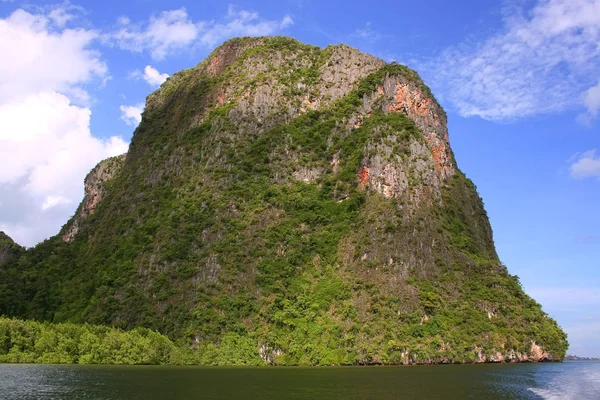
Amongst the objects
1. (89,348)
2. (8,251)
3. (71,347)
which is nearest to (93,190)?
(8,251)

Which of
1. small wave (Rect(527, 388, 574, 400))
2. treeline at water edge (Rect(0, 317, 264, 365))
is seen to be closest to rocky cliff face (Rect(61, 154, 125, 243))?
treeline at water edge (Rect(0, 317, 264, 365))

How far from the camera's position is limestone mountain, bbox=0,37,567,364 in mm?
79250

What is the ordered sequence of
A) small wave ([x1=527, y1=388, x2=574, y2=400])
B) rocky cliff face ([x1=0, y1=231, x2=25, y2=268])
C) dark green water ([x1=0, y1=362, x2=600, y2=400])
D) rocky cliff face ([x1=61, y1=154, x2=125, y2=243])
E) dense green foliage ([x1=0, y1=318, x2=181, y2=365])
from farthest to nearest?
rocky cliff face ([x1=61, y1=154, x2=125, y2=243]), rocky cliff face ([x1=0, y1=231, x2=25, y2=268]), dense green foliage ([x1=0, y1=318, x2=181, y2=365]), small wave ([x1=527, y1=388, x2=574, y2=400]), dark green water ([x1=0, y1=362, x2=600, y2=400])

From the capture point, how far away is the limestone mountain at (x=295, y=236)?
7925cm

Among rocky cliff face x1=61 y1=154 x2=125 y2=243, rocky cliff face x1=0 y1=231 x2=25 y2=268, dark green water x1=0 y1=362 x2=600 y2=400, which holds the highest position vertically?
rocky cliff face x1=61 y1=154 x2=125 y2=243

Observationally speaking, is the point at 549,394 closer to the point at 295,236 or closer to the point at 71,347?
the point at 295,236

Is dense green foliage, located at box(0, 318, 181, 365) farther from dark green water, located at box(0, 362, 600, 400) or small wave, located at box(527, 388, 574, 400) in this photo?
small wave, located at box(527, 388, 574, 400)

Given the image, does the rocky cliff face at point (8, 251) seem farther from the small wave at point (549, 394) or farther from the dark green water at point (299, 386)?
the small wave at point (549, 394)

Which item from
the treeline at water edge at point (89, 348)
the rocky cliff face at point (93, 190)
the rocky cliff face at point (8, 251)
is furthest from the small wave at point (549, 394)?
the rocky cliff face at point (8, 251)

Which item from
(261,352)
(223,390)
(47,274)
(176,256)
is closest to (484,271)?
(261,352)

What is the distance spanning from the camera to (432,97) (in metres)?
113

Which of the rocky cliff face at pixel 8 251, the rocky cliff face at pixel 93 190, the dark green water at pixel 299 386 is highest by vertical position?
the rocky cliff face at pixel 93 190

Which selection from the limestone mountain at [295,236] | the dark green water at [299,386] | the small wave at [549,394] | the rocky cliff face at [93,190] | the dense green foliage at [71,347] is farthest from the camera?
the rocky cliff face at [93,190]

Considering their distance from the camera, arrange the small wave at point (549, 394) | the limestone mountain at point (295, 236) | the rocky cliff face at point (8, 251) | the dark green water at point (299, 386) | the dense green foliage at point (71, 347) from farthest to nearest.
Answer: the rocky cliff face at point (8, 251)
the limestone mountain at point (295, 236)
the dense green foliage at point (71, 347)
the small wave at point (549, 394)
the dark green water at point (299, 386)
